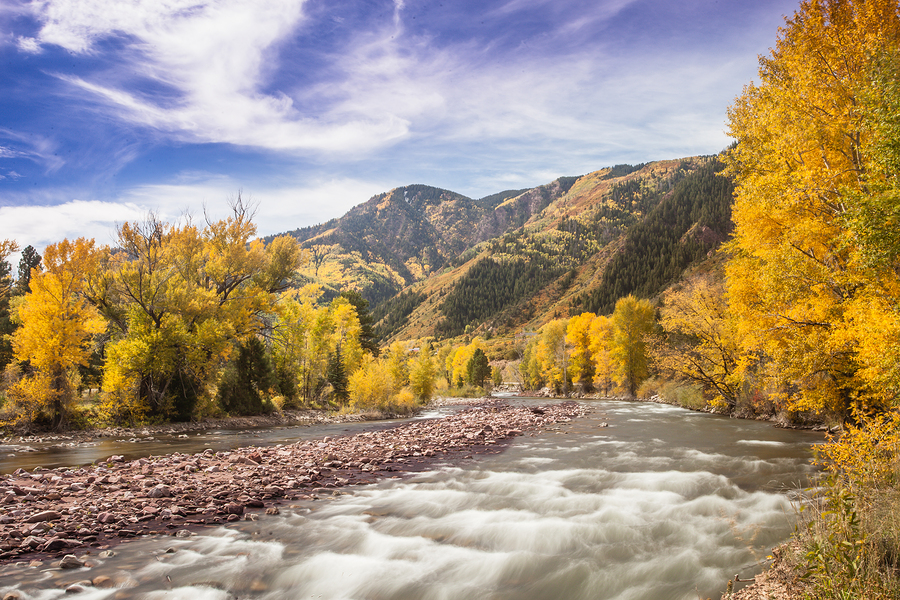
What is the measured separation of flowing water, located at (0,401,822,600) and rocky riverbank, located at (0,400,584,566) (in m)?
0.85

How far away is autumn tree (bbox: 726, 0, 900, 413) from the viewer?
1363cm

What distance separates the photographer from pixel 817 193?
48.3 feet

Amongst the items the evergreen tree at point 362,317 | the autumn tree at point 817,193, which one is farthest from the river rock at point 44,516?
the evergreen tree at point 362,317

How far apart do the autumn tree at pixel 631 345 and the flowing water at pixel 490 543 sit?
159 feet

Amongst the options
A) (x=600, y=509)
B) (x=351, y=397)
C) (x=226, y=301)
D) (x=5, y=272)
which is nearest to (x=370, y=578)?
(x=600, y=509)

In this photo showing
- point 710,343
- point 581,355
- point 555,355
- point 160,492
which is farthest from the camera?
point 555,355

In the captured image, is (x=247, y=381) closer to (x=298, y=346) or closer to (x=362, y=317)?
(x=298, y=346)

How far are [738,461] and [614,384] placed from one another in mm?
56762

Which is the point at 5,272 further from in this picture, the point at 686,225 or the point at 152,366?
the point at 686,225

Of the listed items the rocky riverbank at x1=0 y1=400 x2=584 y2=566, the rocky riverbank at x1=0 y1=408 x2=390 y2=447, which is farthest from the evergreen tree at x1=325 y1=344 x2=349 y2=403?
the rocky riverbank at x1=0 y1=400 x2=584 y2=566

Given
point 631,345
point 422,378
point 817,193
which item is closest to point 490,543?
point 817,193

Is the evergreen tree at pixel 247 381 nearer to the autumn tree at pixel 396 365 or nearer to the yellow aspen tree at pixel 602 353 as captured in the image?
the autumn tree at pixel 396 365

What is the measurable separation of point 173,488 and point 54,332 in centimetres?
2169

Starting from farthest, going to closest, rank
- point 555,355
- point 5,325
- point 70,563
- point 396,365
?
point 555,355, point 396,365, point 5,325, point 70,563
